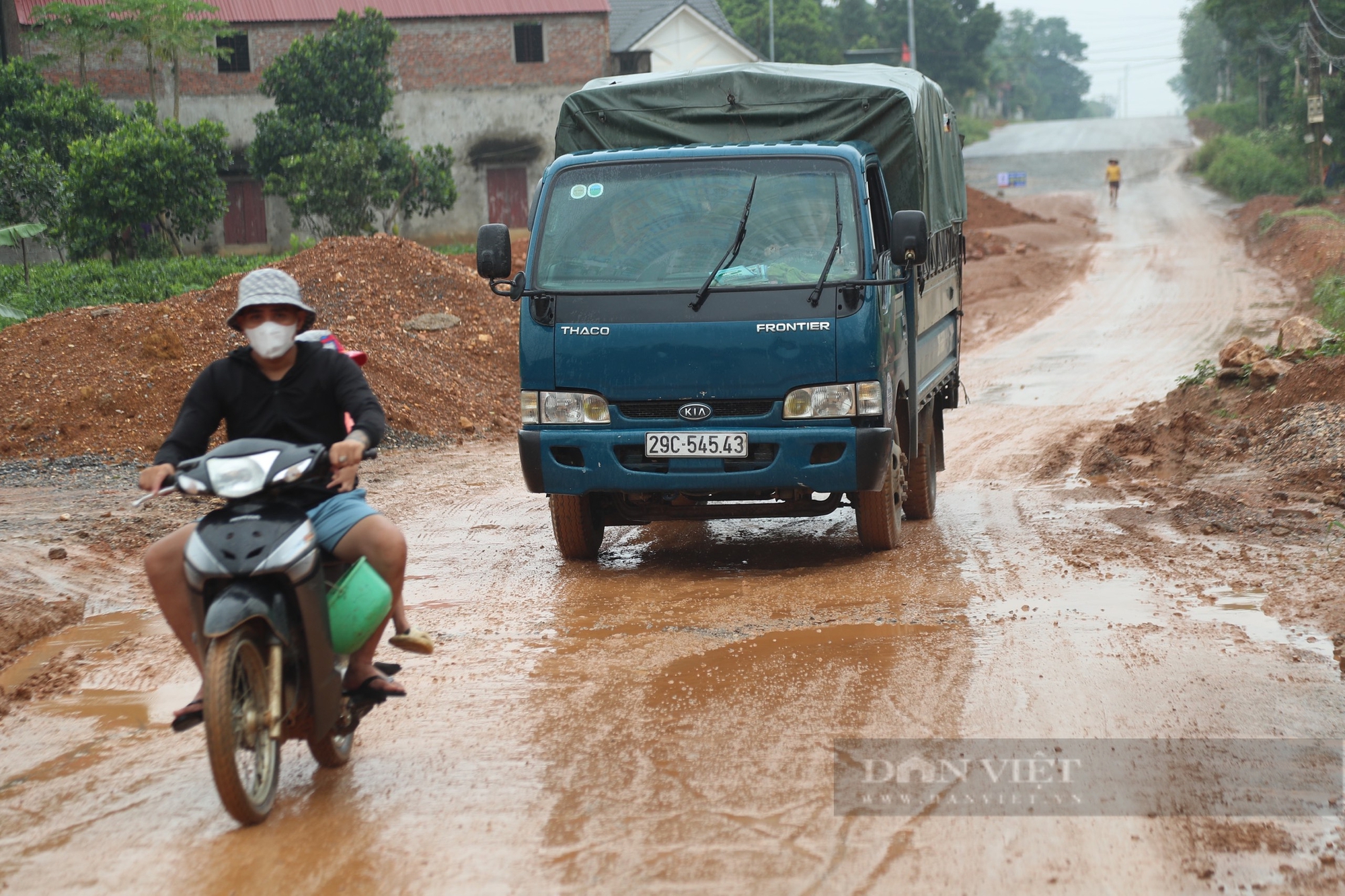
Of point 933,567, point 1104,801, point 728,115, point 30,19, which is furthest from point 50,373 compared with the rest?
point 30,19

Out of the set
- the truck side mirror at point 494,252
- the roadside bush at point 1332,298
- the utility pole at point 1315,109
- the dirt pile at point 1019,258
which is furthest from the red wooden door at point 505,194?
the truck side mirror at point 494,252

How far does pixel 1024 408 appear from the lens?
47.1 feet

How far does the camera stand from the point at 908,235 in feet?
22.8

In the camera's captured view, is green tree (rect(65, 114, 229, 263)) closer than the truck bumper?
No

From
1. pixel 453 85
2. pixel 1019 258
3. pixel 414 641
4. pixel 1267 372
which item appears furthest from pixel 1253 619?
pixel 453 85

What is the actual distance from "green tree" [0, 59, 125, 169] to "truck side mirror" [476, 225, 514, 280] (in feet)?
80.0

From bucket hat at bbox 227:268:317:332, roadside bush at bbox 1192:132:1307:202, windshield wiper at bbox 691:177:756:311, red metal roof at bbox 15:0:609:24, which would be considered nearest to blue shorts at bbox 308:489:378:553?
bucket hat at bbox 227:268:317:332

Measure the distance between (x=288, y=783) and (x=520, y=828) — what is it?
951 mm

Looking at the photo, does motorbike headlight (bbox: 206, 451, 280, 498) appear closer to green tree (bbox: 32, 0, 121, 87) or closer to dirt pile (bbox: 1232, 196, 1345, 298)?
dirt pile (bbox: 1232, 196, 1345, 298)

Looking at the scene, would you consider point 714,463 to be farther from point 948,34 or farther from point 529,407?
point 948,34

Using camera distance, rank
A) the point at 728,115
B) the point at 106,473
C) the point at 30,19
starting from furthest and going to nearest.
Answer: the point at 30,19 → the point at 106,473 → the point at 728,115

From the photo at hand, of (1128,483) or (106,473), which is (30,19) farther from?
(1128,483)

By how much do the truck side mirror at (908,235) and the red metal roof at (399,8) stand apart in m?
30.6

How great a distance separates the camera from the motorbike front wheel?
3.76 metres
